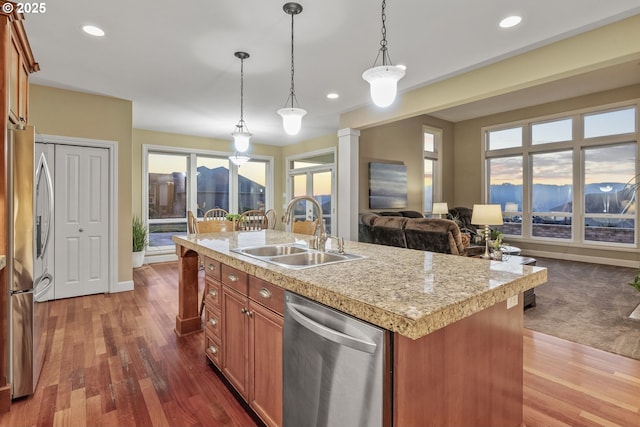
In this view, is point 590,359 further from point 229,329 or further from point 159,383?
point 159,383

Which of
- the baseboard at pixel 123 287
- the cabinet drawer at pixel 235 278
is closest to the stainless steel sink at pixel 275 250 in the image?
the cabinet drawer at pixel 235 278

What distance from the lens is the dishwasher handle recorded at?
1032mm

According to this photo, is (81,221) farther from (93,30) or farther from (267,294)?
(267,294)

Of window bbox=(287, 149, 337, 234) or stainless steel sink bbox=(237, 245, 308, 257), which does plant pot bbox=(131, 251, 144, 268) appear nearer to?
window bbox=(287, 149, 337, 234)

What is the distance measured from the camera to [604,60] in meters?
2.77

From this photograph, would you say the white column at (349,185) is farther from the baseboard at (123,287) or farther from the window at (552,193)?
the window at (552,193)

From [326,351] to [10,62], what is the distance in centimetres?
248

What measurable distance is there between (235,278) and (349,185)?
357 centimetres

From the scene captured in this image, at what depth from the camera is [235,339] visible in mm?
1888

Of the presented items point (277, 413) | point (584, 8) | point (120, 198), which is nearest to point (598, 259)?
point (584, 8)

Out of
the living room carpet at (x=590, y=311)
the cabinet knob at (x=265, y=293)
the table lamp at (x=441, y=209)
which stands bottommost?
the living room carpet at (x=590, y=311)

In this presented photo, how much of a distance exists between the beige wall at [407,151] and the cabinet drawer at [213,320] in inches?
163

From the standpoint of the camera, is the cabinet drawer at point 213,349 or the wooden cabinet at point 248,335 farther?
the cabinet drawer at point 213,349

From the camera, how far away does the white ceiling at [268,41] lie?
2436 mm
